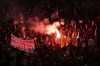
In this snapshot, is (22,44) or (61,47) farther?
(61,47)

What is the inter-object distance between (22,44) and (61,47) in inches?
69.8

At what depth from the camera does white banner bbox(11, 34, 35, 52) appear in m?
20.4

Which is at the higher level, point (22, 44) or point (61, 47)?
point (22, 44)

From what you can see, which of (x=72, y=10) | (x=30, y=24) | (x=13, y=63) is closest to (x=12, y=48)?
(x=13, y=63)

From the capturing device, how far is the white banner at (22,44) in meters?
20.4

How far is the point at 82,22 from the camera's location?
20.9 meters

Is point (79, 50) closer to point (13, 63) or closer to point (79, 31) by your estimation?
point (79, 31)

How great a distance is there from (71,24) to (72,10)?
1236 millimetres

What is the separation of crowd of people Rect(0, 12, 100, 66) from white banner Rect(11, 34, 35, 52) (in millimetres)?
250

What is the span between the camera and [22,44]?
20438mm

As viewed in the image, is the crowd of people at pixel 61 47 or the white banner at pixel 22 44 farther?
the white banner at pixel 22 44

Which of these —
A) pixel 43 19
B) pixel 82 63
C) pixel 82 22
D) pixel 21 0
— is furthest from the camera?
pixel 21 0

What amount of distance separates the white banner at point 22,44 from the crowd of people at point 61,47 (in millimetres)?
250

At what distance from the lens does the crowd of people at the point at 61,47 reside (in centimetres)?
1989
